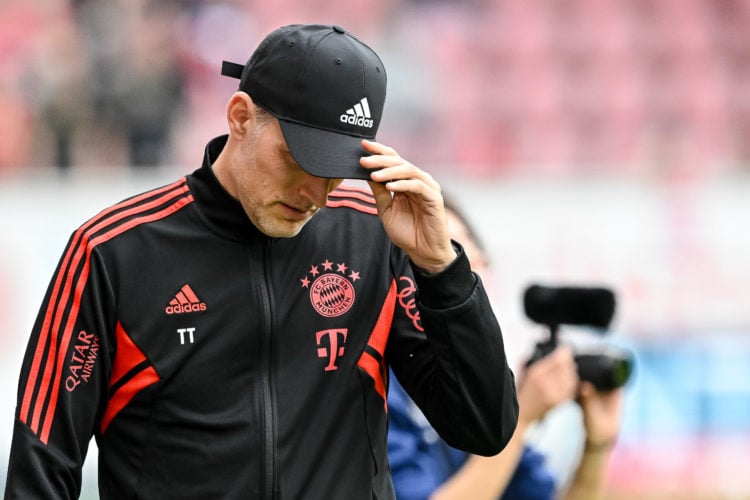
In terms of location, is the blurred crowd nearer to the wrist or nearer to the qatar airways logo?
the wrist

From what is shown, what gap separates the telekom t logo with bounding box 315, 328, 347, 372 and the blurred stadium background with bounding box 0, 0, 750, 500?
12.3 feet

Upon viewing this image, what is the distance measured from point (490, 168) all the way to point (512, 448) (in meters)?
3.92

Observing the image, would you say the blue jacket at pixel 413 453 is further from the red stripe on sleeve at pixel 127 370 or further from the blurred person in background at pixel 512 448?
the red stripe on sleeve at pixel 127 370

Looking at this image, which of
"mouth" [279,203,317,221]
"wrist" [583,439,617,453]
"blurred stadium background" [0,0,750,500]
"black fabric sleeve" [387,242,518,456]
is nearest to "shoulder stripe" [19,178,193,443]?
"mouth" [279,203,317,221]

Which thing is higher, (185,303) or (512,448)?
(185,303)

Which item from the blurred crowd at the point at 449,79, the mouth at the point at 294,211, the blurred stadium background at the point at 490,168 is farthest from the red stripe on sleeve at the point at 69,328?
the blurred crowd at the point at 449,79

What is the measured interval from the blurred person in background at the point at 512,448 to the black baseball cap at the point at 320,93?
73cm

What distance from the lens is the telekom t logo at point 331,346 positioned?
1.87m

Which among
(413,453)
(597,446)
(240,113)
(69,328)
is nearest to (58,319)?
(69,328)

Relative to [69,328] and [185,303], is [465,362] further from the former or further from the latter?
[69,328]

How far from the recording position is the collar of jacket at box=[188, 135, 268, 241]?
6.07ft

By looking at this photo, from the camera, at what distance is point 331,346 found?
1.87m

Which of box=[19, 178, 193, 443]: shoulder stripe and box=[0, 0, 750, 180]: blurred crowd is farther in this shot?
box=[0, 0, 750, 180]: blurred crowd

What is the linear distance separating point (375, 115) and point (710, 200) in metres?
4.81
